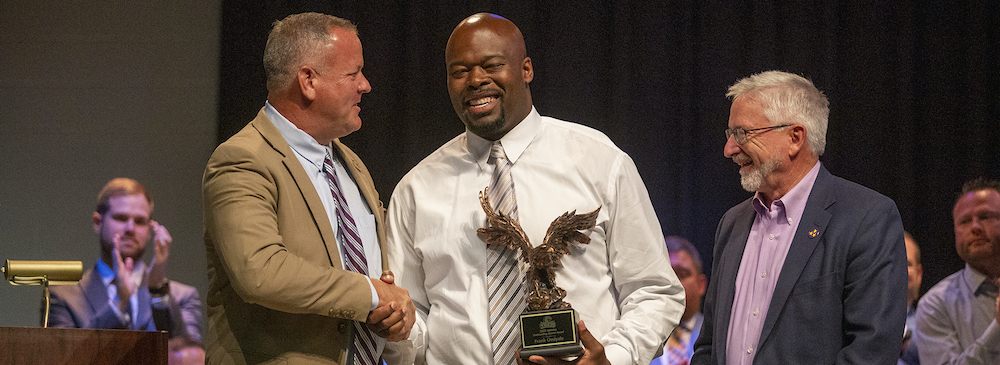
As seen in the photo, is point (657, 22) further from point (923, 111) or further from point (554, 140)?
point (554, 140)

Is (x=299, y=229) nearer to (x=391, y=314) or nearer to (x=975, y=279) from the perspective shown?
(x=391, y=314)

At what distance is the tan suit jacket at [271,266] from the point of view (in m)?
1.95

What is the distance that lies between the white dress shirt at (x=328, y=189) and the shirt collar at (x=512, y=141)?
37 centimetres

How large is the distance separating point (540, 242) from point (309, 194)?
0.65m

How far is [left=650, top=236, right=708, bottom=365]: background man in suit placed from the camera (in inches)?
183

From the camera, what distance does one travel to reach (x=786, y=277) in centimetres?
242

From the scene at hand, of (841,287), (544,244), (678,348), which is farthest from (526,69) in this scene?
(678,348)

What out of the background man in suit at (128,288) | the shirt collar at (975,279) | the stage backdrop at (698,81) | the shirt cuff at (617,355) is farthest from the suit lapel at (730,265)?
the background man in suit at (128,288)

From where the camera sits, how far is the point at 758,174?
2684 mm

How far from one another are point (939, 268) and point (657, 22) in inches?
92.0

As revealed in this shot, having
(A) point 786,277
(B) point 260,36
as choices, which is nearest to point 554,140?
(A) point 786,277

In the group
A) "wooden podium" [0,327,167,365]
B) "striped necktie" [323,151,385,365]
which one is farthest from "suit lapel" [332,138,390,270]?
"wooden podium" [0,327,167,365]

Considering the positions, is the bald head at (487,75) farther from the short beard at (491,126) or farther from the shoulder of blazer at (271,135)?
the shoulder of blazer at (271,135)

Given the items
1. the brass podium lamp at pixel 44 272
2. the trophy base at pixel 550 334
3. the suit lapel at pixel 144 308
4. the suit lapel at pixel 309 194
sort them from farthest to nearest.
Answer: the suit lapel at pixel 144 308 < the suit lapel at pixel 309 194 < the trophy base at pixel 550 334 < the brass podium lamp at pixel 44 272
